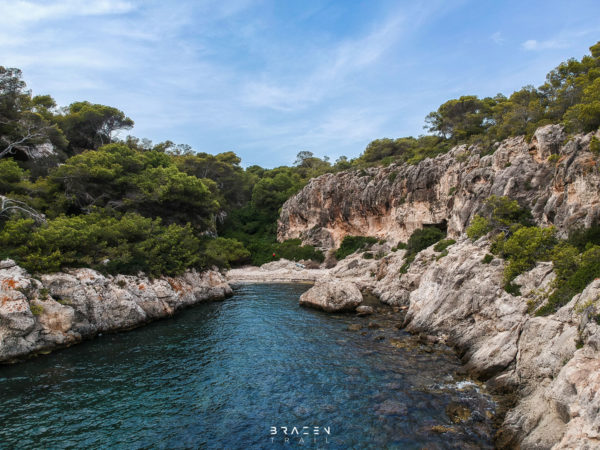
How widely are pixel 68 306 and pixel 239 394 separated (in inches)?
547

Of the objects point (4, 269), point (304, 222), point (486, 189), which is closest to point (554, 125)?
point (486, 189)

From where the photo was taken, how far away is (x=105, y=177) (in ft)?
113

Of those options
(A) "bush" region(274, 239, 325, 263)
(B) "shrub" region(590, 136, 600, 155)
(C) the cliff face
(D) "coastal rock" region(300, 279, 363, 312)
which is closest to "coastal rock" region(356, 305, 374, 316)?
(D) "coastal rock" region(300, 279, 363, 312)

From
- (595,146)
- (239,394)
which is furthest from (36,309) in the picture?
(595,146)

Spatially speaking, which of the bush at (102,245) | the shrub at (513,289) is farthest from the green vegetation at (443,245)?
the bush at (102,245)

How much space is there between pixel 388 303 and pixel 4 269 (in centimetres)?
3028

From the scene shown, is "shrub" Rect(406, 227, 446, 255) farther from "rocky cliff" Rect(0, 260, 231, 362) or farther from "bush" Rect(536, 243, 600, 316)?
"rocky cliff" Rect(0, 260, 231, 362)

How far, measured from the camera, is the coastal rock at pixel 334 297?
2895 cm

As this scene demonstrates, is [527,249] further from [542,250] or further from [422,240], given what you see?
[422,240]

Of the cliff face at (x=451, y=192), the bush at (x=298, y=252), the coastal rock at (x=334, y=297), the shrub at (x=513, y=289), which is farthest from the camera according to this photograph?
the bush at (x=298, y=252)

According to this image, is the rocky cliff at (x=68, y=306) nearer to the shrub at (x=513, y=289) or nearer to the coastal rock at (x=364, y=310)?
the coastal rock at (x=364, y=310)

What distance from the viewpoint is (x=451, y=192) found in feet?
136

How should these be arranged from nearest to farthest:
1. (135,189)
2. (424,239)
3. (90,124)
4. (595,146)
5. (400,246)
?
1. (595,146)
2. (135,189)
3. (424,239)
4. (400,246)
5. (90,124)

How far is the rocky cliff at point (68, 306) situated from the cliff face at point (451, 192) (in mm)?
30129
